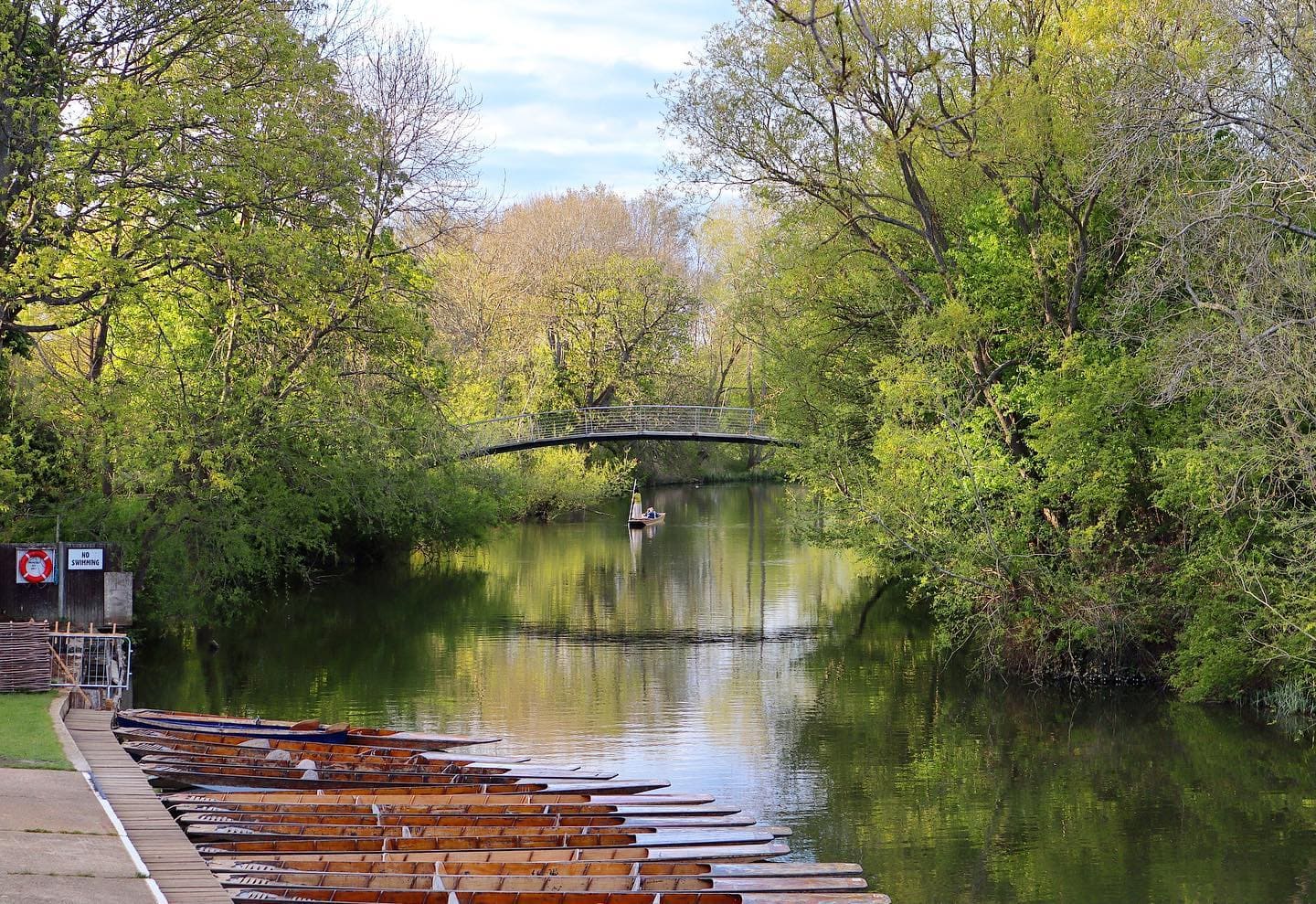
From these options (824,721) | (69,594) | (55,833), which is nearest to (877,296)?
(824,721)

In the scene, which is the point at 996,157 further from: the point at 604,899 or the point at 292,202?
the point at 604,899

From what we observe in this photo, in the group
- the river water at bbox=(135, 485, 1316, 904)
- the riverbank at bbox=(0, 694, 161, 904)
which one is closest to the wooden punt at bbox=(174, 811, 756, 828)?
the riverbank at bbox=(0, 694, 161, 904)

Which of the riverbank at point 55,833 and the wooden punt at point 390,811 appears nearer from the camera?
the riverbank at point 55,833

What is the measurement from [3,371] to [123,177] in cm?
379

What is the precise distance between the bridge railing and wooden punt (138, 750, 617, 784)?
27678 millimetres

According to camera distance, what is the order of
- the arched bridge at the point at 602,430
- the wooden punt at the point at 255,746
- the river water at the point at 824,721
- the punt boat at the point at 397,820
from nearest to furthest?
the punt boat at the point at 397,820 < the river water at the point at 824,721 < the wooden punt at the point at 255,746 < the arched bridge at the point at 602,430

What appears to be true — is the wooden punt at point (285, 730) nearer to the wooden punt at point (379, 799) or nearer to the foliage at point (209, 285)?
the wooden punt at point (379, 799)

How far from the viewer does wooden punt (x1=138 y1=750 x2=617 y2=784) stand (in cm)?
1388

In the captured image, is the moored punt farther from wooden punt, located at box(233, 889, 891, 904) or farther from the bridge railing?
the bridge railing

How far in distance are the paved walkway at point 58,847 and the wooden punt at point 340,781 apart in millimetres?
1676

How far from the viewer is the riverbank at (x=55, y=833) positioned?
28.6 feet

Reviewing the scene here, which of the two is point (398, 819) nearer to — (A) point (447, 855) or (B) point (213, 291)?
(A) point (447, 855)

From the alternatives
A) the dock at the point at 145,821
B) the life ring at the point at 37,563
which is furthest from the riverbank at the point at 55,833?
the life ring at the point at 37,563

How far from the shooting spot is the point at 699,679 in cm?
2378
